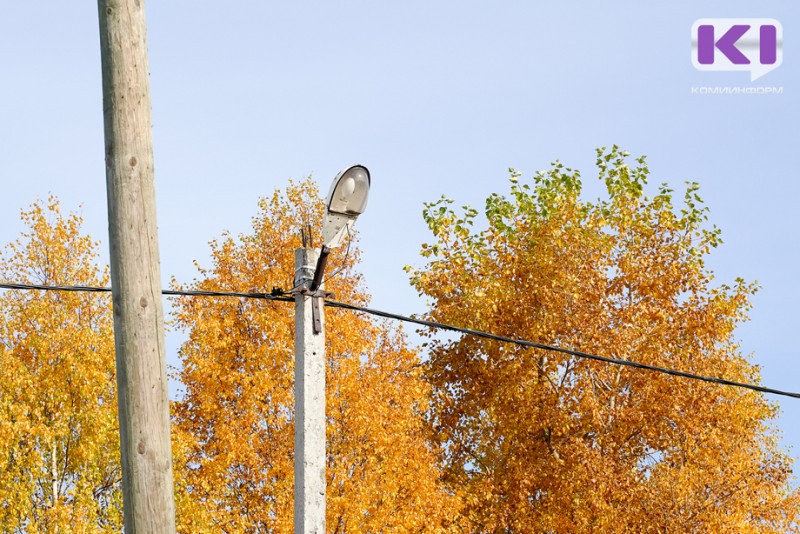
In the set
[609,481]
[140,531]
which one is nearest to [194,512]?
[609,481]

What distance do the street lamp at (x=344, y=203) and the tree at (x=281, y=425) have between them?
49.1ft

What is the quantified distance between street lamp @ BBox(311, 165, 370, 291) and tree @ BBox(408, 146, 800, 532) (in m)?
16.8

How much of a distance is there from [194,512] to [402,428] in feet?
18.0

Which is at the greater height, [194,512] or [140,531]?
[140,531]

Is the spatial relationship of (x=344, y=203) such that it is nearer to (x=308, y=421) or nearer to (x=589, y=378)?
(x=308, y=421)

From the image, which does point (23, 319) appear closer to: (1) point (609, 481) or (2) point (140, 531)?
(1) point (609, 481)

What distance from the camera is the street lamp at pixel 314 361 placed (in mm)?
9469

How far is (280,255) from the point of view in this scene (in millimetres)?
29453

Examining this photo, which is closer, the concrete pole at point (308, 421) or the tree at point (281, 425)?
the concrete pole at point (308, 421)

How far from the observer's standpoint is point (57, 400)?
1102 inches

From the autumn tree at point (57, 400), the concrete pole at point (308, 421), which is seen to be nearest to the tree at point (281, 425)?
the autumn tree at point (57, 400)

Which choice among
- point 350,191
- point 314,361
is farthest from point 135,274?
point 350,191

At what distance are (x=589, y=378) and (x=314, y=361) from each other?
718 inches

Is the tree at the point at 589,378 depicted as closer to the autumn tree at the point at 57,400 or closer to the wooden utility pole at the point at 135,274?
the autumn tree at the point at 57,400
